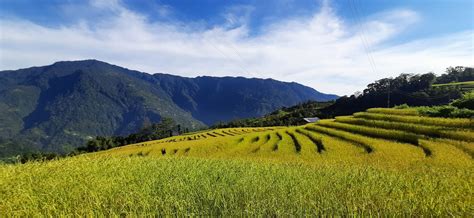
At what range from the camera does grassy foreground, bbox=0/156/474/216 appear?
6.49 metres

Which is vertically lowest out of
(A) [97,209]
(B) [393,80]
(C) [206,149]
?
(C) [206,149]

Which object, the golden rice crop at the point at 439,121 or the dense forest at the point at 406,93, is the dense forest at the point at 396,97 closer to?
the dense forest at the point at 406,93

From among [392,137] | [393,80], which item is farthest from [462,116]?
[393,80]

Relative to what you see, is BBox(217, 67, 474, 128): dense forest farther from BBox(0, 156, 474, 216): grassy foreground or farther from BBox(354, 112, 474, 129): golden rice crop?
BBox(0, 156, 474, 216): grassy foreground

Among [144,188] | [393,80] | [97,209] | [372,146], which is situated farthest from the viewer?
[393,80]

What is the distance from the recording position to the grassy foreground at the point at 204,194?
6488mm

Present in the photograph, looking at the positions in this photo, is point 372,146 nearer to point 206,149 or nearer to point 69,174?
point 206,149

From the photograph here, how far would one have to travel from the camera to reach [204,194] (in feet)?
24.4

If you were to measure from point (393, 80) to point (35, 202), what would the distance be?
7313 inches

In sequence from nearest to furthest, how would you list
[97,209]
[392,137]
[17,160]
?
[97,209] < [17,160] < [392,137]

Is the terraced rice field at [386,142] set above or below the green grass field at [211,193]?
below

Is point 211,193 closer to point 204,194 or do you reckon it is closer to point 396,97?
point 204,194

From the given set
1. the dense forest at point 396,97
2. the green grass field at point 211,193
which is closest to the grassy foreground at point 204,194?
the green grass field at point 211,193

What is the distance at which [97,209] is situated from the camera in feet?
22.5
